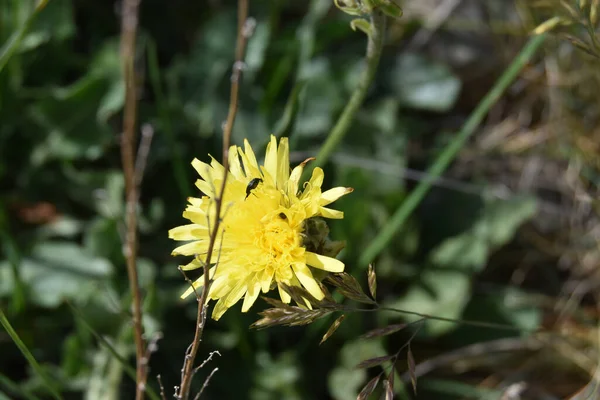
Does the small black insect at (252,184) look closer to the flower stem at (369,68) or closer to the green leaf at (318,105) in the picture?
the flower stem at (369,68)

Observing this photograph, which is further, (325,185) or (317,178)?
(325,185)

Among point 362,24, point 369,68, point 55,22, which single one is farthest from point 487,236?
point 55,22

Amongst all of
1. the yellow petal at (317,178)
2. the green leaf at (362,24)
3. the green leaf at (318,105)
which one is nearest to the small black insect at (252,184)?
the yellow petal at (317,178)

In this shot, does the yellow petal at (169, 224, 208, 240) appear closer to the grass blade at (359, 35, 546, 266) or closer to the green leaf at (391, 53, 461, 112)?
the grass blade at (359, 35, 546, 266)

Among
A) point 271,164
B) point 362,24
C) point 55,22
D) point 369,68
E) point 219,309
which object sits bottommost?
point 219,309

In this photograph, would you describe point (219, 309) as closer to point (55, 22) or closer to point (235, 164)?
point (235, 164)

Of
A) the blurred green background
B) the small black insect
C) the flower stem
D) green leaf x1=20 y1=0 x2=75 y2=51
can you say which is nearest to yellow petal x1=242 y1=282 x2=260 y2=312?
the small black insect
